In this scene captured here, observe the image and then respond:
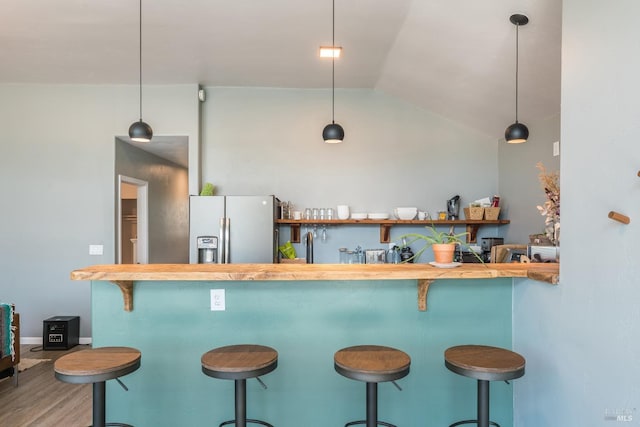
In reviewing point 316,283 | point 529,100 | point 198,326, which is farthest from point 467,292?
point 529,100

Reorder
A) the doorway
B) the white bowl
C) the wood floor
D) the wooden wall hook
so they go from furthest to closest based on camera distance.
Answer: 1. the doorway
2. the white bowl
3. the wood floor
4. the wooden wall hook

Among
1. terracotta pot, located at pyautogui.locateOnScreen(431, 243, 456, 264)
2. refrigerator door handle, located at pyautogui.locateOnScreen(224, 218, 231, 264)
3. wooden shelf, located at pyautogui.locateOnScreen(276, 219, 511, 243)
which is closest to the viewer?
terracotta pot, located at pyautogui.locateOnScreen(431, 243, 456, 264)

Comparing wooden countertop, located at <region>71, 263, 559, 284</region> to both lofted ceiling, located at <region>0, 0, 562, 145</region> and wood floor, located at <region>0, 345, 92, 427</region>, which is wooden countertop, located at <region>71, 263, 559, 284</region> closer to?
wood floor, located at <region>0, 345, 92, 427</region>

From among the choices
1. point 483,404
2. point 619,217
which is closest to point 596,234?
point 619,217

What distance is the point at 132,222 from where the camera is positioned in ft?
26.1

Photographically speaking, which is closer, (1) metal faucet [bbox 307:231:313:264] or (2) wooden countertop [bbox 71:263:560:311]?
(2) wooden countertop [bbox 71:263:560:311]

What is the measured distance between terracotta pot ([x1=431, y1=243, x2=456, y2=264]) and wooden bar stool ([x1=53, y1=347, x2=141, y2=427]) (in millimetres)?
1604

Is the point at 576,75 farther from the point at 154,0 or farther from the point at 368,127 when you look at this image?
the point at 368,127

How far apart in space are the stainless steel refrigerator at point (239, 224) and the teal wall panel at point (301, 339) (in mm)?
1927

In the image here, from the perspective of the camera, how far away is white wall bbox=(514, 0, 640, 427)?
1478 millimetres

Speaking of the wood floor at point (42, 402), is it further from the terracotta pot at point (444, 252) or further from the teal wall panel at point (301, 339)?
the terracotta pot at point (444, 252)

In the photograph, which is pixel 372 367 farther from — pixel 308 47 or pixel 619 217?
pixel 308 47

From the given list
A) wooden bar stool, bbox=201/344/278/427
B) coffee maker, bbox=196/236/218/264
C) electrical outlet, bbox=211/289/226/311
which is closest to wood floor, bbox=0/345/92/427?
electrical outlet, bbox=211/289/226/311

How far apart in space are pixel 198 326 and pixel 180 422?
1.87 feet
